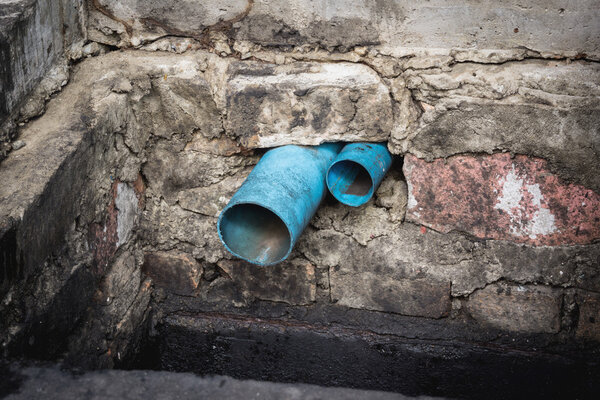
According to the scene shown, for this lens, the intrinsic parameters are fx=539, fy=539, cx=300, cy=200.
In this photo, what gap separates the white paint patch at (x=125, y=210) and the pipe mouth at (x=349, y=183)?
34.4 inches

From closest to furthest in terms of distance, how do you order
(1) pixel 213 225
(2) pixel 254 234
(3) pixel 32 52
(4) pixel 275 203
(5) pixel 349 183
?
1. (4) pixel 275 203
2. (3) pixel 32 52
3. (2) pixel 254 234
4. (5) pixel 349 183
5. (1) pixel 213 225

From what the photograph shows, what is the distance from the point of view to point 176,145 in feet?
7.69

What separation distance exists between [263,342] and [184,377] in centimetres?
128

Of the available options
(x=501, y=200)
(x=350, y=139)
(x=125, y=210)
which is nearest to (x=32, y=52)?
(x=125, y=210)

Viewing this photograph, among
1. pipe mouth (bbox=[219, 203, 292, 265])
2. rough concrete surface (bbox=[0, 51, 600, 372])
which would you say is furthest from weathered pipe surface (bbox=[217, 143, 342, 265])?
rough concrete surface (bbox=[0, 51, 600, 372])

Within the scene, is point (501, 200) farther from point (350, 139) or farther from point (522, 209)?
point (350, 139)

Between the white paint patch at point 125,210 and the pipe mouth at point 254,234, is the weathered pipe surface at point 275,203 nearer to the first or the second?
the pipe mouth at point 254,234

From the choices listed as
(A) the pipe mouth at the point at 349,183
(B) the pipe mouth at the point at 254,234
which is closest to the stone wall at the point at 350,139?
(A) the pipe mouth at the point at 349,183

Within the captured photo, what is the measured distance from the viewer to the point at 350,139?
2.15 metres

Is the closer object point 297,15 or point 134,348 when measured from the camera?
point 297,15

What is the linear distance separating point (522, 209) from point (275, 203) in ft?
3.33

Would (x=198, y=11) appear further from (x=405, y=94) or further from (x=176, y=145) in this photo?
(x=405, y=94)

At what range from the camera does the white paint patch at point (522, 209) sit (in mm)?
2080

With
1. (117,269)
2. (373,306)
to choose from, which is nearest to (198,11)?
(117,269)
